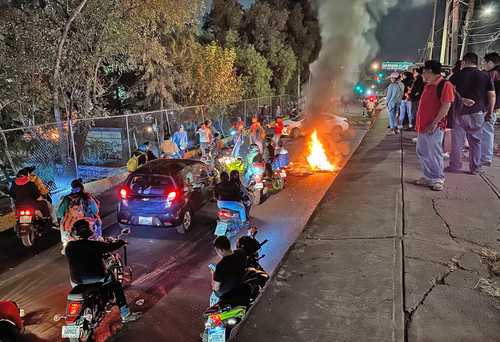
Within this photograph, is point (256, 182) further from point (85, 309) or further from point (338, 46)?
point (338, 46)

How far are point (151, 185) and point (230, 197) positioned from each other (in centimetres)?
203

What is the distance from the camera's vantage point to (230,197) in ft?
26.1

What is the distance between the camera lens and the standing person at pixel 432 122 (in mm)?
5758

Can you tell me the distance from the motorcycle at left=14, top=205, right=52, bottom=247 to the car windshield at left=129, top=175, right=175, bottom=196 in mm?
1833

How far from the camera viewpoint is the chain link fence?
1165 centimetres

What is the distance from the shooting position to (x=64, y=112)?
14023 millimetres

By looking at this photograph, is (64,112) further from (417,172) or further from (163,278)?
(417,172)

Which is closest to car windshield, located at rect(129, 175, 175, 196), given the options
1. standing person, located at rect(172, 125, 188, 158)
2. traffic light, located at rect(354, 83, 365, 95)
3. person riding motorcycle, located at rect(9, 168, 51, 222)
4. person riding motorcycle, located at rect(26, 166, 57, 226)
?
person riding motorcycle, located at rect(26, 166, 57, 226)

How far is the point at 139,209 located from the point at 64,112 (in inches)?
272

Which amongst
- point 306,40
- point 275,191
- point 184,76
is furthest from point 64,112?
point 306,40

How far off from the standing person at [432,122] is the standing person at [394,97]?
669 cm

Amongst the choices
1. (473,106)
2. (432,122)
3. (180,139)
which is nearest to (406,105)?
(473,106)

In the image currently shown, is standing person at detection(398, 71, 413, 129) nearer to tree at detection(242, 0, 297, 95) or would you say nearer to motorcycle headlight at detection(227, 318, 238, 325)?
motorcycle headlight at detection(227, 318, 238, 325)

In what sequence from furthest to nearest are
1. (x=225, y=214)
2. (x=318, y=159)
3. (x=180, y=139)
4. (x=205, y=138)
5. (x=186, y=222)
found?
(x=318, y=159), (x=205, y=138), (x=180, y=139), (x=186, y=222), (x=225, y=214)
